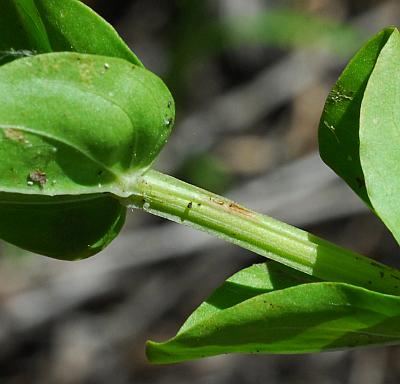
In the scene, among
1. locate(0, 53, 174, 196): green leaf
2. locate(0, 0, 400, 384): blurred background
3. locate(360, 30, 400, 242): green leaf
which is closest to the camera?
locate(0, 53, 174, 196): green leaf

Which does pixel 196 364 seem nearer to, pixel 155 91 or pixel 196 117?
pixel 196 117

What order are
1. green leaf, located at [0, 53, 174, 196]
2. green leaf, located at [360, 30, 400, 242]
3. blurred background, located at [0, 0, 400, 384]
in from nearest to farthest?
green leaf, located at [0, 53, 174, 196] < green leaf, located at [360, 30, 400, 242] < blurred background, located at [0, 0, 400, 384]

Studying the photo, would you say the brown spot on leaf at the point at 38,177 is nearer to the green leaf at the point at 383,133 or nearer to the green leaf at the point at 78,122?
the green leaf at the point at 78,122

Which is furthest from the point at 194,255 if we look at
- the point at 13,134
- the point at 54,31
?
the point at 13,134

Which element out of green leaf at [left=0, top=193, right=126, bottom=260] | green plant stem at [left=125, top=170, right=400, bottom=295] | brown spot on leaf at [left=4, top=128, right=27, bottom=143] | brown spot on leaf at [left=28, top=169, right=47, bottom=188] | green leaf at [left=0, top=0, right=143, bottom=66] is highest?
green leaf at [left=0, top=0, right=143, bottom=66]

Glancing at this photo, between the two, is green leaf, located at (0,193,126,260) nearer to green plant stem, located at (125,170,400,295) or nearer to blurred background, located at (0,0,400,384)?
green plant stem, located at (125,170,400,295)

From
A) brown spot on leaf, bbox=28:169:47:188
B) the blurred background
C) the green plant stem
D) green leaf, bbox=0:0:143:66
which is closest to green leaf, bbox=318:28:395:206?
the green plant stem

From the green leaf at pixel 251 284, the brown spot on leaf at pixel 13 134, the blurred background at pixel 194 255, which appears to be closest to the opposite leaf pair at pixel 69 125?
the brown spot on leaf at pixel 13 134
